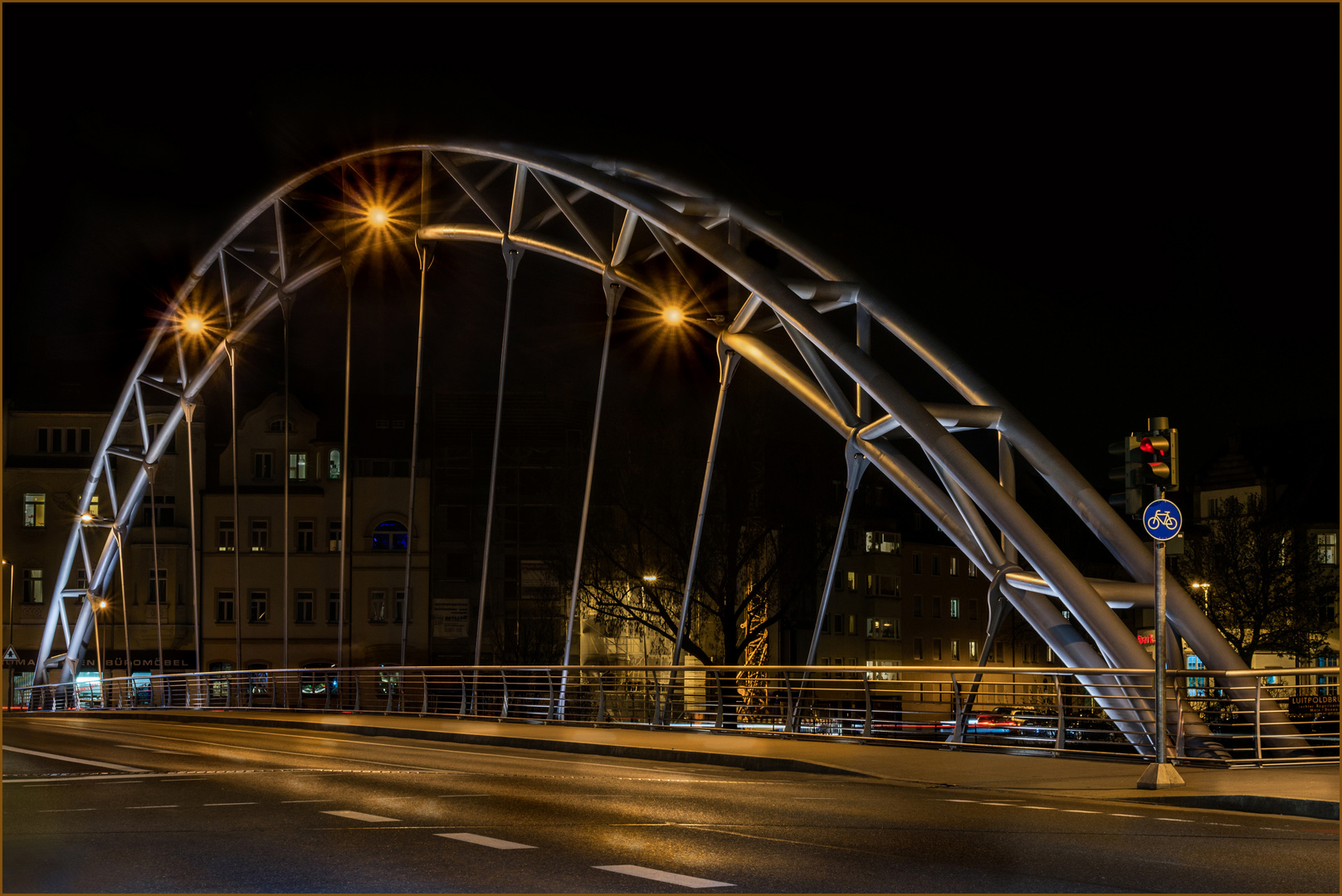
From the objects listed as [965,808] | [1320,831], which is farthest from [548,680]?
[1320,831]

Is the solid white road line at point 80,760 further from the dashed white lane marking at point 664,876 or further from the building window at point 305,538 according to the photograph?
the building window at point 305,538

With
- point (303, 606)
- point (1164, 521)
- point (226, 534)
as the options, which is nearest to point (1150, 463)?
point (1164, 521)

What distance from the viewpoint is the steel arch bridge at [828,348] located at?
63.0 feet

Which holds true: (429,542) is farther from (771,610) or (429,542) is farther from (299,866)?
(299,866)

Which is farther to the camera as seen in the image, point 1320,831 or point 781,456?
point 781,456

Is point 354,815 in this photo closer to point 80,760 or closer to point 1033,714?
point 80,760

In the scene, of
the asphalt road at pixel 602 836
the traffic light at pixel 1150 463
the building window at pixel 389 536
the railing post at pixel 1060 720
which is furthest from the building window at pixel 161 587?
the traffic light at pixel 1150 463

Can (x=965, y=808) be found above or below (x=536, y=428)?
below

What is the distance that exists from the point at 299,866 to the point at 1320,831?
260 inches

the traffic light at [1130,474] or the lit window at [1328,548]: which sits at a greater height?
the traffic light at [1130,474]

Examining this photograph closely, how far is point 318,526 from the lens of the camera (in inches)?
2446

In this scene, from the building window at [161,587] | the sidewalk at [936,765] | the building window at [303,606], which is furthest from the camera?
the building window at [161,587]

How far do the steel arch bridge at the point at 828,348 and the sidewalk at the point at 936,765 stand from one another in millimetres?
1475

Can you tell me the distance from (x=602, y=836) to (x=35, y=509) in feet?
199
